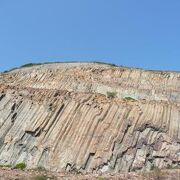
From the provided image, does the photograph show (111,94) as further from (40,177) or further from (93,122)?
(40,177)

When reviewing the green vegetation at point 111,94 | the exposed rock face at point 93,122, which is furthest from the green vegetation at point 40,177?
the green vegetation at point 111,94

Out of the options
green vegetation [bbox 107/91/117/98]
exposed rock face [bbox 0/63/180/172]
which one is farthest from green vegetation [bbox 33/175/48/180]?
green vegetation [bbox 107/91/117/98]

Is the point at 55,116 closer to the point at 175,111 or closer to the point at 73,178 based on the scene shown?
Answer: the point at 175,111

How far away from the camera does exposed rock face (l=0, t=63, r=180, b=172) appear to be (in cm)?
3984

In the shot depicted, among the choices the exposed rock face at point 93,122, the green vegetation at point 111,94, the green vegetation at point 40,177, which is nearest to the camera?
the green vegetation at point 40,177

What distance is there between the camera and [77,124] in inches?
1706

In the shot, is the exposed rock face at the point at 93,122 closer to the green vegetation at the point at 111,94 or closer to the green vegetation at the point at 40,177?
the green vegetation at the point at 111,94

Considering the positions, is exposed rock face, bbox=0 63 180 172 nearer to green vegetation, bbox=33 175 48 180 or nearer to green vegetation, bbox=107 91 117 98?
green vegetation, bbox=107 91 117 98

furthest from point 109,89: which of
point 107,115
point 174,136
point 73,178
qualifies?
point 73,178

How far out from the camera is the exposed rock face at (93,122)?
39.8 meters

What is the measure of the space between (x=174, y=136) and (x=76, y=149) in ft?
26.2

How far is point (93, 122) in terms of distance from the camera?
43.1 m

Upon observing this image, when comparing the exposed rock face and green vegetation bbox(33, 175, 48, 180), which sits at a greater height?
the exposed rock face

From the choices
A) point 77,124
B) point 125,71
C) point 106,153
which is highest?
point 125,71
